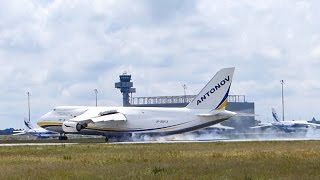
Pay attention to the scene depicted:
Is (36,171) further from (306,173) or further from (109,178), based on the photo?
(306,173)

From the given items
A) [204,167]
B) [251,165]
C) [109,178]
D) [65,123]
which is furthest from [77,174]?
[65,123]

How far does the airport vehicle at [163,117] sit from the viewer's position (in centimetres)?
8369

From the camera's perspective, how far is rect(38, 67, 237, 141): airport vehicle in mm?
83688

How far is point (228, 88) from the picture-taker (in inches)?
3406

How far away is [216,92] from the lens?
281ft

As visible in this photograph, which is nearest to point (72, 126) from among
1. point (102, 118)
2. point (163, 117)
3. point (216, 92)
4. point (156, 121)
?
point (102, 118)

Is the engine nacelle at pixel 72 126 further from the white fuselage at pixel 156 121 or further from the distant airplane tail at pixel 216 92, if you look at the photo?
the distant airplane tail at pixel 216 92

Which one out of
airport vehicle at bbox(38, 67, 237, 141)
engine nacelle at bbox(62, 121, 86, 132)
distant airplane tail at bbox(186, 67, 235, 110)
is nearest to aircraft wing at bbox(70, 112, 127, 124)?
airport vehicle at bbox(38, 67, 237, 141)

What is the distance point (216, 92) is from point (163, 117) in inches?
311

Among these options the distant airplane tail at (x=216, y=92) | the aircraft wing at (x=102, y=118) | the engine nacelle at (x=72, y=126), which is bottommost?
the engine nacelle at (x=72, y=126)

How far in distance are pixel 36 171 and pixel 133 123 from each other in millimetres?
56555

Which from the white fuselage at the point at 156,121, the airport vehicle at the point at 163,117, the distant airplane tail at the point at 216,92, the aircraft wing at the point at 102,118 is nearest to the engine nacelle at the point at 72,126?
the airport vehicle at the point at 163,117

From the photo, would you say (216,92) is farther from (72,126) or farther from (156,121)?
(72,126)

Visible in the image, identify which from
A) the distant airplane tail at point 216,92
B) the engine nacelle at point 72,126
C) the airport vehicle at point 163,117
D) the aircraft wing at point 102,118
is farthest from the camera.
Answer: the distant airplane tail at point 216,92
